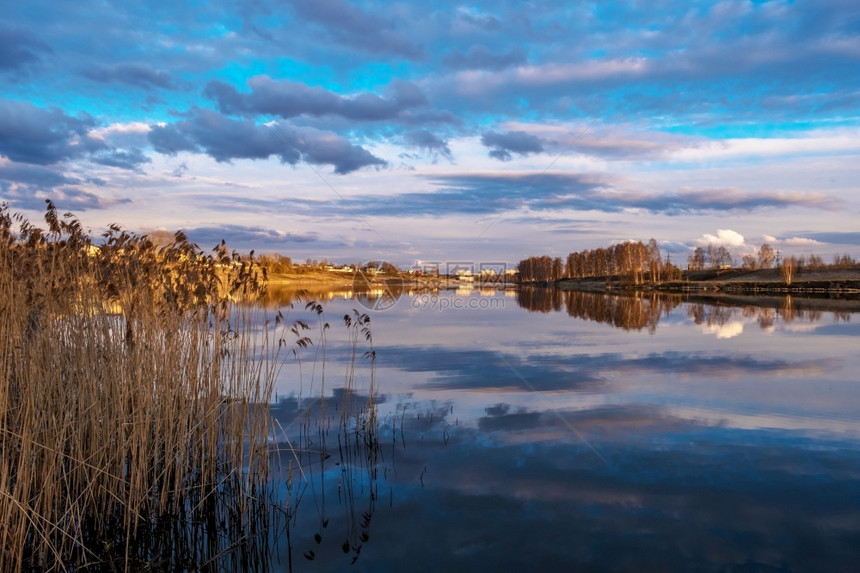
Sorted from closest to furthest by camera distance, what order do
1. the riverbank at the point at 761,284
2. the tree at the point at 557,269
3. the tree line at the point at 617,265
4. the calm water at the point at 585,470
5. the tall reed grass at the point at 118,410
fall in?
the tall reed grass at the point at 118,410 → the calm water at the point at 585,470 → the riverbank at the point at 761,284 → the tree line at the point at 617,265 → the tree at the point at 557,269

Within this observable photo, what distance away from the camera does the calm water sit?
20.7 ft

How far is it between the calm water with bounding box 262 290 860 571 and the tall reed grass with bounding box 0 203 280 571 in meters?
1.09

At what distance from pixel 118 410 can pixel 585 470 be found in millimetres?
6479

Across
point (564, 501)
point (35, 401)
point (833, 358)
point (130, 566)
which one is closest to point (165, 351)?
point (35, 401)

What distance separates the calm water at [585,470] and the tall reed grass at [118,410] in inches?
42.7

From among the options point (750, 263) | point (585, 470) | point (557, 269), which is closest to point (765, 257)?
point (750, 263)

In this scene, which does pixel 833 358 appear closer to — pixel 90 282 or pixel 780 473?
pixel 780 473

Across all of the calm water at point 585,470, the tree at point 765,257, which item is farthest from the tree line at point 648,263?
the calm water at point 585,470

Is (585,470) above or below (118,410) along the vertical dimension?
below

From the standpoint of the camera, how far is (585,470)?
8.50 metres

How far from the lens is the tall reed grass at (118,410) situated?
6.03 meters

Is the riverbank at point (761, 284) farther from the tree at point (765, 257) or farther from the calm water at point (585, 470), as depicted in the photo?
the calm water at point (585, 470)

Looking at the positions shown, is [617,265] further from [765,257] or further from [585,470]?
[585,470]

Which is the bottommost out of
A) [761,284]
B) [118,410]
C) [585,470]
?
[585,470]
